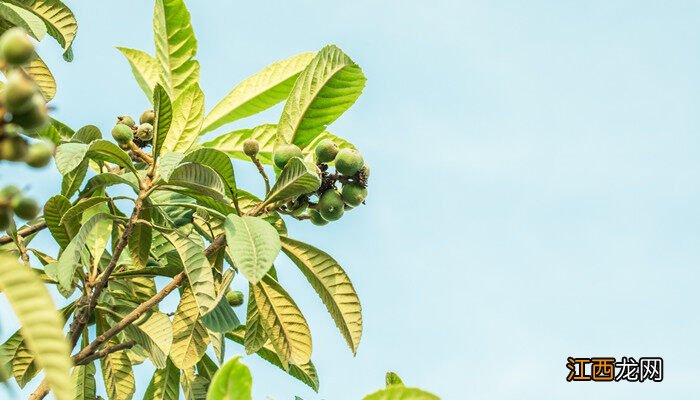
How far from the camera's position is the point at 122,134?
302cm

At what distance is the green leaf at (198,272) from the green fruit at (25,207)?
1111 millimetres

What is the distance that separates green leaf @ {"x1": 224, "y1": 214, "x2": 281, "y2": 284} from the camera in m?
2.19

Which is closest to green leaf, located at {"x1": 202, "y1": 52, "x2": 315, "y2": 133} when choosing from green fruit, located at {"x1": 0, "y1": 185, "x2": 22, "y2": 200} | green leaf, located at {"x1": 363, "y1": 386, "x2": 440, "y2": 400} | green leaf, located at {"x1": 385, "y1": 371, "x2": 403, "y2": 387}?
green leaf, located at {"x1": 385, "y1": 371, "x2": 403, "y2": 387}

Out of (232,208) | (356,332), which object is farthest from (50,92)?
(356,332)

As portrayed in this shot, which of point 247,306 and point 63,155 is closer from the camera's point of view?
point 63,155

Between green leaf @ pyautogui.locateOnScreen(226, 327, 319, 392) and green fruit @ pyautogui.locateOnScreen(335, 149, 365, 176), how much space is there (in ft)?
2.87

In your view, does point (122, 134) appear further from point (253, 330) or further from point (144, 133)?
point (253, 330)

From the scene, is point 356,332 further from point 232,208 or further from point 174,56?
point 174,56

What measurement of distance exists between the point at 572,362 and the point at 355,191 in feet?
12.4

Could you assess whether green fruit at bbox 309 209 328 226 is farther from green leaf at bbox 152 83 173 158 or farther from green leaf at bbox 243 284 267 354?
green leaf at bbox 152 83 173 158

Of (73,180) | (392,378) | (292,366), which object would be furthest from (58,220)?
(392,378)

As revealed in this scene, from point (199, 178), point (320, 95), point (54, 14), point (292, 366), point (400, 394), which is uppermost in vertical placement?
point (54, 14)

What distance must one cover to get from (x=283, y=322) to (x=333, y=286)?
9.8 inches

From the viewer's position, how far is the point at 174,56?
3355mm
